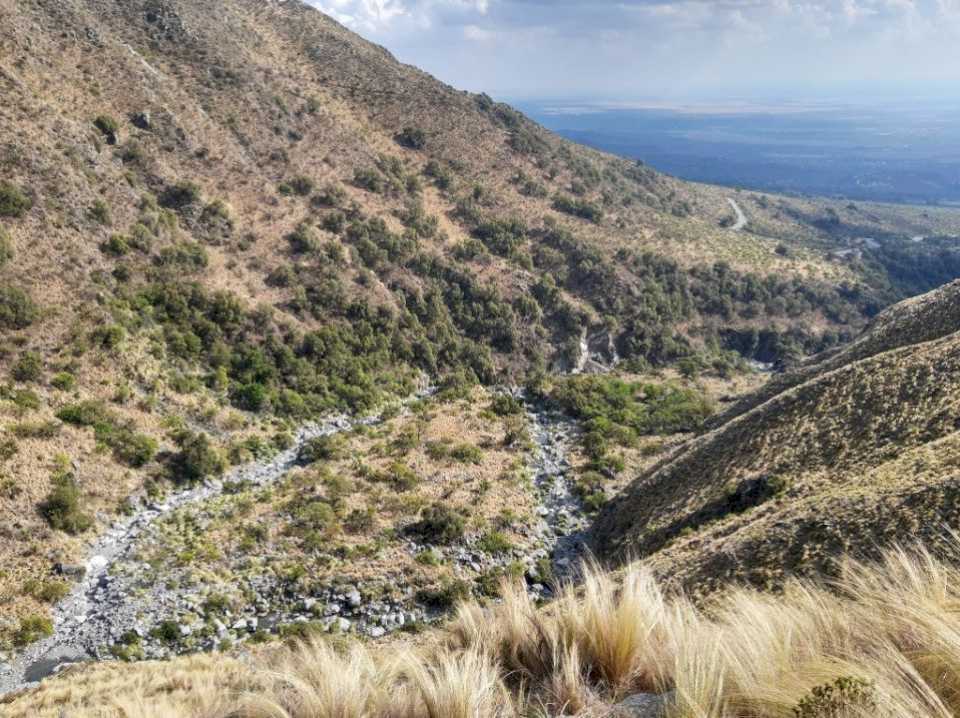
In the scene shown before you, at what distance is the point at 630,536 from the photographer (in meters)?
20.2

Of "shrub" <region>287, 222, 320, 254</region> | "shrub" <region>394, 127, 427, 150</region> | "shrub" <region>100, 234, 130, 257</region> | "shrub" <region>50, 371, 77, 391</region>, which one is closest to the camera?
"shrub" <region>50, 371, 77, 391</region>

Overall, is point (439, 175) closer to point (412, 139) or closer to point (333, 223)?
point (412, 139)

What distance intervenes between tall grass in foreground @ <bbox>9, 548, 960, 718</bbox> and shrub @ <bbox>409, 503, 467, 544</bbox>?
1649 centimetres

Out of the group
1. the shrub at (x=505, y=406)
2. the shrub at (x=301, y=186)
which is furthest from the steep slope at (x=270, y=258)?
the shrub at (x=505, y=406)

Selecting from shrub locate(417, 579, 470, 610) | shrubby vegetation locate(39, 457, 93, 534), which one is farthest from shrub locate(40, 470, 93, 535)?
shrub locate(417, 579, 470, 610)

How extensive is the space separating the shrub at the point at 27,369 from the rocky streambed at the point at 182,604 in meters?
6.96

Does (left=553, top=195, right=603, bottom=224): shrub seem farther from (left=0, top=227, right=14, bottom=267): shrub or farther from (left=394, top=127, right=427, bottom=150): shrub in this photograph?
(left=0, top=227, right=14, bottom=267): shrub

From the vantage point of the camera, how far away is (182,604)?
723 inches

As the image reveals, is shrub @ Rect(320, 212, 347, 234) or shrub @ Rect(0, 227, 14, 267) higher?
shrub @ Rect(320, 212, 347, 234)

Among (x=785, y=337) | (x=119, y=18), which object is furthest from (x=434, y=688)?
(x=119, y=18)

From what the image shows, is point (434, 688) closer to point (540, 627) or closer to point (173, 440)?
point (540, 627)

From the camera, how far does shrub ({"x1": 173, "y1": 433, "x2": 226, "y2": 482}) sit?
80.9 ft

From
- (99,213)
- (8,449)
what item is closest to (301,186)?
(99,213)

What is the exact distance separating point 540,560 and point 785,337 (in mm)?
41325
